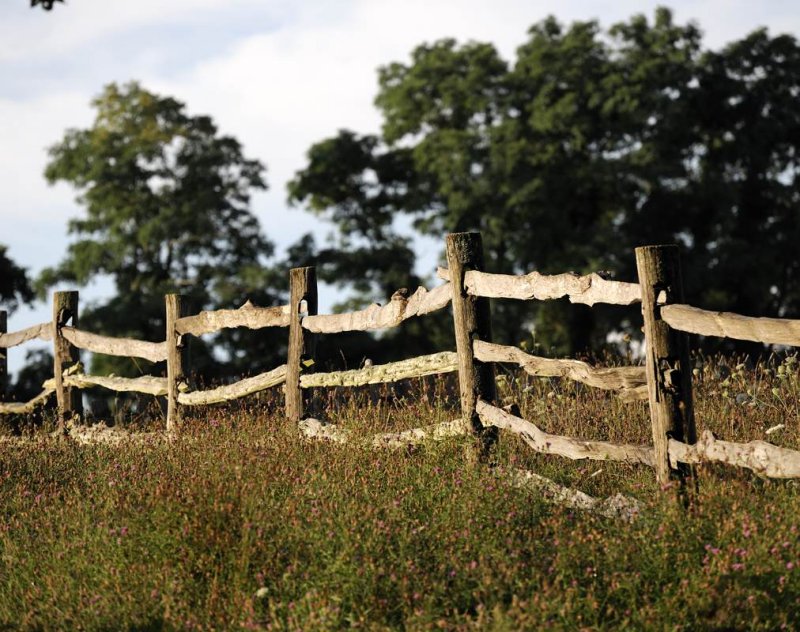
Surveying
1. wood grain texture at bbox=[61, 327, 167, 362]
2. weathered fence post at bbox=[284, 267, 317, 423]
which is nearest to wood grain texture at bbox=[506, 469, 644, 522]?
weathered fence post at bbox=[284, 267, 317, 423]

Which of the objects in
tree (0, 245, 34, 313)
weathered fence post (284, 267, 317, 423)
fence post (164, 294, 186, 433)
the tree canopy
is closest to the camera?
weathered fence post (284, 267, 317, 423)

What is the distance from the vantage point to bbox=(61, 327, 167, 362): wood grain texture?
11.0m

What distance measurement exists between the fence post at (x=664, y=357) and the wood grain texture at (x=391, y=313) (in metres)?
1.84

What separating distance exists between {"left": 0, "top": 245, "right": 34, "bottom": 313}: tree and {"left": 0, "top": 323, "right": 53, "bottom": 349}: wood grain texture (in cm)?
938

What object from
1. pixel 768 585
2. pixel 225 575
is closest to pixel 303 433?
pixel 225 575

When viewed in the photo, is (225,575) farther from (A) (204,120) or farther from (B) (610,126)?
(A) (204,120)

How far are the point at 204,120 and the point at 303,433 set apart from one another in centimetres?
2316

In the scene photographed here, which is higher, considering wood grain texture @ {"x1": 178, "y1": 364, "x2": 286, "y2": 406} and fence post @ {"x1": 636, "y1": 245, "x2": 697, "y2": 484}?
fence post @ {"x1": 636, "y1": 245, "x2": 697, "y2": 484}

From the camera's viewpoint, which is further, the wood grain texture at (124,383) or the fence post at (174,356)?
the wood grain texture at (124,383)

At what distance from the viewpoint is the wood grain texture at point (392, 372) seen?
793cm

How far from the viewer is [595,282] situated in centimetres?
659

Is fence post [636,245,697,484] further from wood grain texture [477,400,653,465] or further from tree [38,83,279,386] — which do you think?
tree [38,83,279,386]

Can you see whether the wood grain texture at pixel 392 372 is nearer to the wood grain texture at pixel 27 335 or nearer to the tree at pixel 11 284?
the wood grain texture at pixel 27 335

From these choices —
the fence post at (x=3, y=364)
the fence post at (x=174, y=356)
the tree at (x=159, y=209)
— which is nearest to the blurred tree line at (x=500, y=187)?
the tree at (x=159, y=209)
